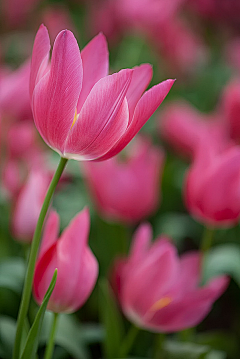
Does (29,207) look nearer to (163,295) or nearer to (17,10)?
(163,295)

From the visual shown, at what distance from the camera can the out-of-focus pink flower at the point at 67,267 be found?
1.11 feet

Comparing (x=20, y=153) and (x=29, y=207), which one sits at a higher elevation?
(x=29, y=207)

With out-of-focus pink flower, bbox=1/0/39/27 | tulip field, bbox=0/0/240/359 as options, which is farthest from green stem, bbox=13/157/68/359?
out-of-focus pink flower, bbox=1/0/39/27

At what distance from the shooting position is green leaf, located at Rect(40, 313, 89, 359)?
17.9 inches

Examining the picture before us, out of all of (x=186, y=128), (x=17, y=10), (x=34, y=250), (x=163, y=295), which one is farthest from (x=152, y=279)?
(x=17, y=10)

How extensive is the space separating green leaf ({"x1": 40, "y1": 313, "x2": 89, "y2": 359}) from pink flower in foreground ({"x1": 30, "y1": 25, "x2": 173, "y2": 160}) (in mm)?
235

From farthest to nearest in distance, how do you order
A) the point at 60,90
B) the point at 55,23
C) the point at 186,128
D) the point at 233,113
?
the point at 55,23, the point at 186,128, the point at 233,113, the point at 60,90

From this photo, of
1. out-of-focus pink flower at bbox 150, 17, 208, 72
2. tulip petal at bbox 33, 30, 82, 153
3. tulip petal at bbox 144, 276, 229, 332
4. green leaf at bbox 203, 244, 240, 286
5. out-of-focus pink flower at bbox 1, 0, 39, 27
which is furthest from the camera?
out-of-focus pink flower at bbox 1, 0, 39, 27

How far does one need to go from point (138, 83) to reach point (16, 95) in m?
0.31

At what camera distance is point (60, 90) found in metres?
0.28

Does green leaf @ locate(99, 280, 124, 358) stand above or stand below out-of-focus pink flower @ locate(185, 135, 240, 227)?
below

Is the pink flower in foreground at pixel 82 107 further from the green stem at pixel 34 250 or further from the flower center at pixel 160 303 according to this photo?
the flower center at pixel 160 303

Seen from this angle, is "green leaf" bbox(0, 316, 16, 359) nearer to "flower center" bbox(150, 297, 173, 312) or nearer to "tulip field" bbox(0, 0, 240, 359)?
"tulip field" bbox(0, 0, 240, 359)

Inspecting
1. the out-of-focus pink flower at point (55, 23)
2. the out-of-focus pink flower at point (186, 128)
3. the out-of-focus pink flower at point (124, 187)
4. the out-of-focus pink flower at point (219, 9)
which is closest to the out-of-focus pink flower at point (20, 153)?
the out-of-focus pink flower at point (124, 187)
